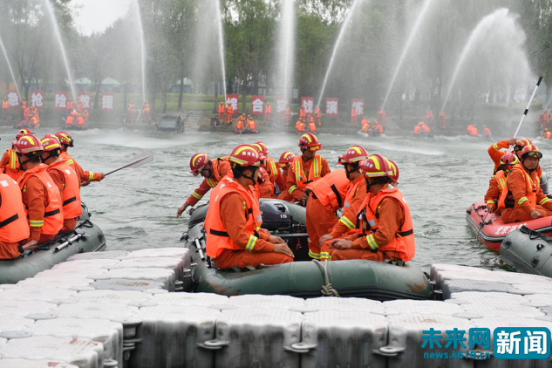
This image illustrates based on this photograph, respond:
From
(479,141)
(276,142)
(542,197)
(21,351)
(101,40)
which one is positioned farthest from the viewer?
(101,40)

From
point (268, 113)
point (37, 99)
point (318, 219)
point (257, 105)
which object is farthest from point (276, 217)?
point (37, 99)

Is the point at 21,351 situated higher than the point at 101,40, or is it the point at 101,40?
the point at 101,40

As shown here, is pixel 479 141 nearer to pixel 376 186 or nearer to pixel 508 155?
pixel 508 155

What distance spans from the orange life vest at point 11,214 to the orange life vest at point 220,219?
8.45 ft

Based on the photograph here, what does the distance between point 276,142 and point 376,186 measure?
32.5m

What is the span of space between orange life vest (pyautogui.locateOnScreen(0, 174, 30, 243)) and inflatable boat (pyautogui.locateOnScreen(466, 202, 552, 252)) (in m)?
8.23

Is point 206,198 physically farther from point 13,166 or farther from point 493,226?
point 493,226

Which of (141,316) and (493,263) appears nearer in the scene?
(141,316)

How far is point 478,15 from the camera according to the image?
47906mm

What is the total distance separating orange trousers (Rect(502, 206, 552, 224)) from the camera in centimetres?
1303

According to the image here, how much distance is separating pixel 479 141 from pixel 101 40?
31.3m

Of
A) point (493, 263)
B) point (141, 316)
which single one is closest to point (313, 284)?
point (141, 316)

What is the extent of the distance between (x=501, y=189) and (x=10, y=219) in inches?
373

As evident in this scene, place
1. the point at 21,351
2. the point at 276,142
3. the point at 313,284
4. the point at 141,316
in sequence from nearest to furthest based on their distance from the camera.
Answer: the point at 21,351, the point at 141,316, the point at 313,284, the point at 276,142
